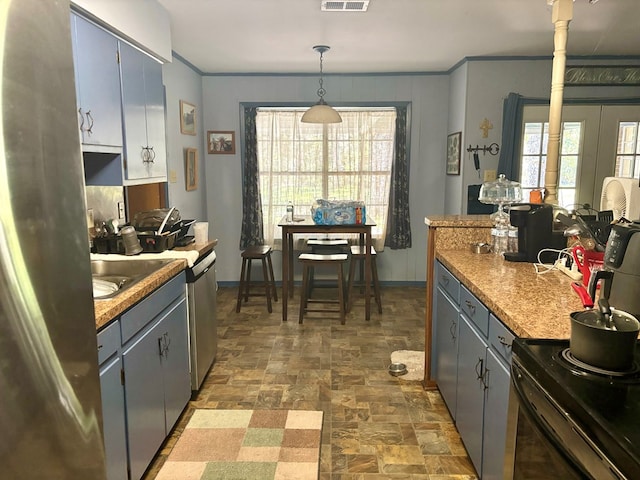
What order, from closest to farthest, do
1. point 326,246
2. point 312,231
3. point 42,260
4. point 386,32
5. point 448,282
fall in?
point 42,260 → point 448,282 → point 386,32 → point 312,231 → point 326,246

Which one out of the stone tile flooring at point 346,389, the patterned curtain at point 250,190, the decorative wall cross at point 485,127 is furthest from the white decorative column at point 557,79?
the patterned curtain at point 250,190

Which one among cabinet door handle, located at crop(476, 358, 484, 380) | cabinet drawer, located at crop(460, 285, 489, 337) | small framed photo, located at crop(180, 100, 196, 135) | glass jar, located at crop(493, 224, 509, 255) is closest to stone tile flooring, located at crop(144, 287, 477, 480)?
cabinet door handle, located at crop(476, 358, 484, 380)

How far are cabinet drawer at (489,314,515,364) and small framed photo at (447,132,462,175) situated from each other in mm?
3344

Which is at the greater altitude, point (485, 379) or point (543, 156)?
point (543, 156)

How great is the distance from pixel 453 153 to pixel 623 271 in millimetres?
3888

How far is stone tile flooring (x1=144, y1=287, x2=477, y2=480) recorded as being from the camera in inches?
94.0

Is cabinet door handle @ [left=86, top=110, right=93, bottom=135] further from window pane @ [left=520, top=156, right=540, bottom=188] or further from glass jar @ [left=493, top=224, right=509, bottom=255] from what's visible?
window pane @ [left=520, top=156, right=540, bottom=188]

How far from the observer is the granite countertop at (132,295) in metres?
1.73

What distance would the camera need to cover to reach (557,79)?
2.72 m

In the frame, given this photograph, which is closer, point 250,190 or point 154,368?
point 154,368

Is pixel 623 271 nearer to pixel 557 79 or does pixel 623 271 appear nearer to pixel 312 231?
pixel 557 79

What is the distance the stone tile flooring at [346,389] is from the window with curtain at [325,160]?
135cm

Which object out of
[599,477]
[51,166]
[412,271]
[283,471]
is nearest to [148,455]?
[283,471]

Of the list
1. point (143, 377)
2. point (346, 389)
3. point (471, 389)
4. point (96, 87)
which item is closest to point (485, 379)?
point (471, 389)
